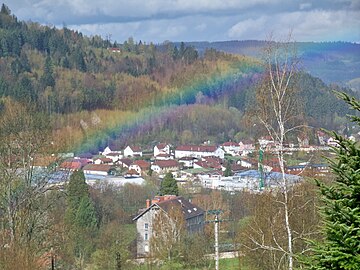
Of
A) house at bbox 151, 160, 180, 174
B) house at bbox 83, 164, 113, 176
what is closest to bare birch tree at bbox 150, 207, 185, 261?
house at bbox 83, 164, 113, 176

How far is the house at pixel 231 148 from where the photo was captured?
67.9m

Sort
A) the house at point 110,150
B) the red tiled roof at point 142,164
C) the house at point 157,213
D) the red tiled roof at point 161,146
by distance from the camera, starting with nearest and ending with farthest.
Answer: the house at point 157,213, the red tiled roof at point 142,164, the house at point 110,150, the red tiled roof at point 161,146

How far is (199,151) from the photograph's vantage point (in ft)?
223

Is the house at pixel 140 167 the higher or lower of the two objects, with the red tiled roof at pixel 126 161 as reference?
lower

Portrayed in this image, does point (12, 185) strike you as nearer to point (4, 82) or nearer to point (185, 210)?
point (185, 210)

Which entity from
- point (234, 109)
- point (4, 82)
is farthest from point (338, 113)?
point (4, 82)

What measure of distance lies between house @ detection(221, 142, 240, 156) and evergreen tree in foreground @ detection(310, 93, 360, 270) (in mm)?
62854

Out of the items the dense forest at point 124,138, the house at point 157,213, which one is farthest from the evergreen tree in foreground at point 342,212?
the house at point 157,213

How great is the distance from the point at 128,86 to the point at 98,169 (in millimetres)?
32084

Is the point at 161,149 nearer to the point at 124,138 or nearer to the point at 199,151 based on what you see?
the point at 199,151

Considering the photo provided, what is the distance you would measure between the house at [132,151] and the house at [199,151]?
4.30 m

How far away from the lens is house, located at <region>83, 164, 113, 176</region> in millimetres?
55588

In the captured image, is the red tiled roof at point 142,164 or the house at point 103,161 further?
the house at point 103,161

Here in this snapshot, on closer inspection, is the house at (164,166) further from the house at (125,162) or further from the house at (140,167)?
the house at (125,162)
